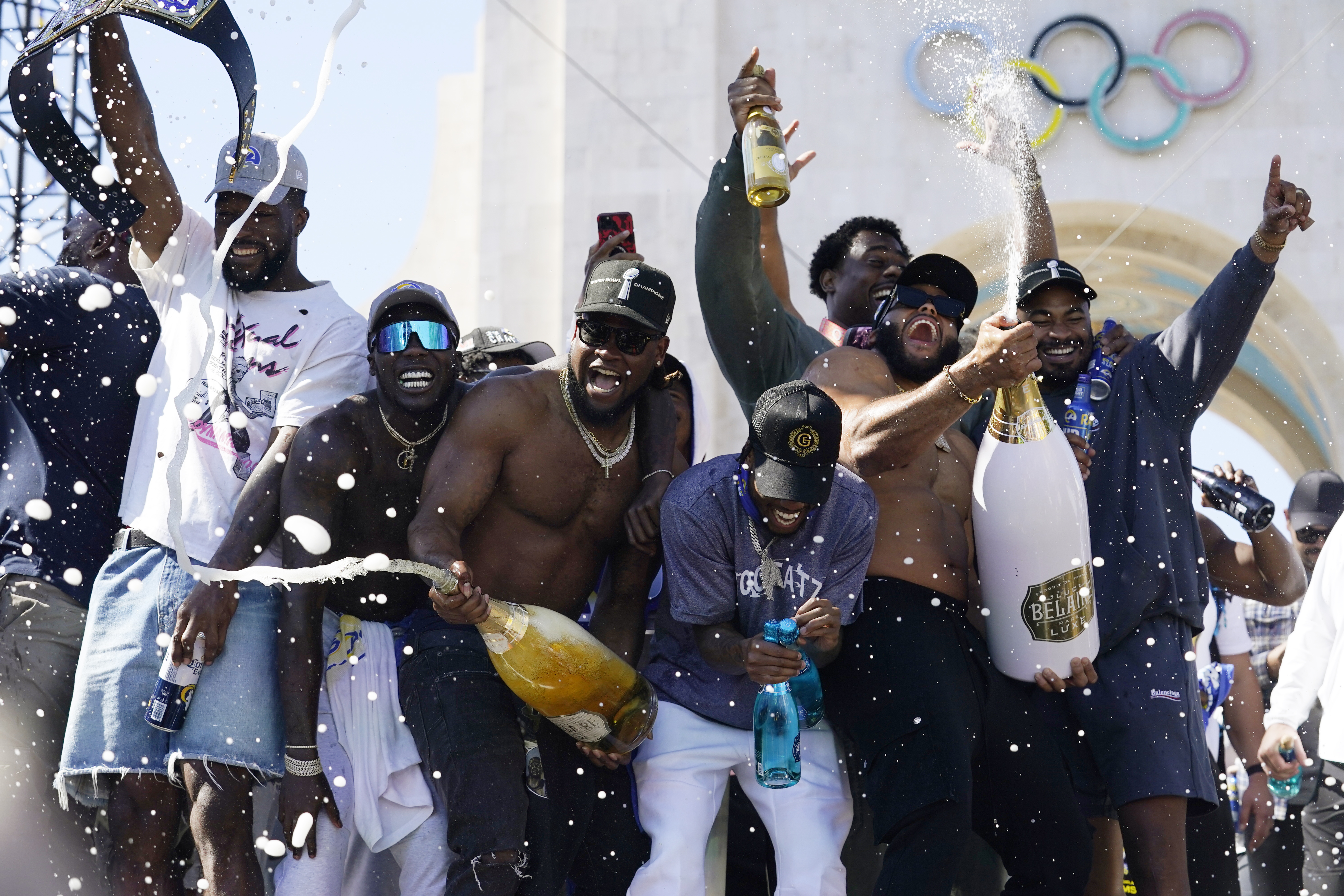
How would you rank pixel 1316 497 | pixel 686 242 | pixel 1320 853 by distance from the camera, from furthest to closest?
pixel 686 242, pixel 1316 497, pixel 1320 853

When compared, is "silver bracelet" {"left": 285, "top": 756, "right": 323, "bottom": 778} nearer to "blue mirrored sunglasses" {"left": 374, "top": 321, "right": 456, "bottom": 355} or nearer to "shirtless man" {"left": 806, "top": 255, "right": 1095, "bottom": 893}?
"blue mirrored sunglasses" {"left": 374, "top": 321, "right": 456, "bottom": 355}

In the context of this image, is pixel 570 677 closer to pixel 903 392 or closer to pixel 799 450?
pixel 799 450

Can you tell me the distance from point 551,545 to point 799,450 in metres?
0.80

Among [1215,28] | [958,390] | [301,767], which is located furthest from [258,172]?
[1215,28]

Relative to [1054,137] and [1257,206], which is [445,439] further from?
[1257,206]

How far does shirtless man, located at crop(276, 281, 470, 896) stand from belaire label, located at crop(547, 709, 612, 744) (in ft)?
1.36

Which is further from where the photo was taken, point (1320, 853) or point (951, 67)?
point (951, 67)

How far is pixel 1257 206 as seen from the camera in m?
11.5

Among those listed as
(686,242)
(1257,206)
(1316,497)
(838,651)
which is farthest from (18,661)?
(1257,206)

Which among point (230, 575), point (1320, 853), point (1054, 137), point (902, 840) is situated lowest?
point (1320, 853)

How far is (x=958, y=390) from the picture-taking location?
3807 millimetres

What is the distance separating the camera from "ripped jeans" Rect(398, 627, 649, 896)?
3717 mm

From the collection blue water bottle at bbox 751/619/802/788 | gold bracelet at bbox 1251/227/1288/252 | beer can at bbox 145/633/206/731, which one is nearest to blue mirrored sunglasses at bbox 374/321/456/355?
beer can at bbox 145/633/206/731

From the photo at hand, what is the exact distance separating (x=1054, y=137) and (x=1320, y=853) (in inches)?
281
